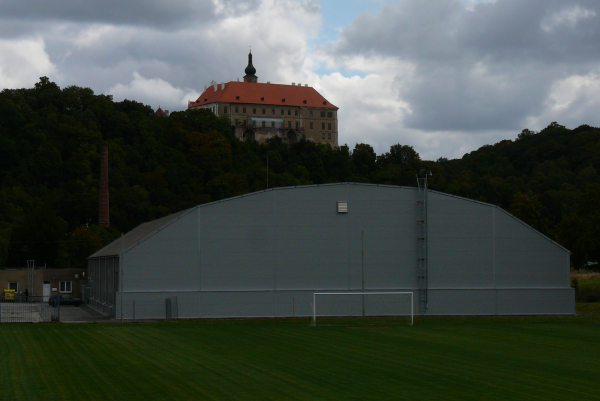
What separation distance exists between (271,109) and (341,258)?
135 m

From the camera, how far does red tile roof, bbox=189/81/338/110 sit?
180 m

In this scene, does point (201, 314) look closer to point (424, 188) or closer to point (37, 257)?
point (424, 188)

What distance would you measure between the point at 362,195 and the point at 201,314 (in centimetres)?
1247

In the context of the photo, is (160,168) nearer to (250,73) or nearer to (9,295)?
(250,73)

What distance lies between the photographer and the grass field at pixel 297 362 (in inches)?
750

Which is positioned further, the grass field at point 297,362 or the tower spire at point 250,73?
the tower spire at point 250,73

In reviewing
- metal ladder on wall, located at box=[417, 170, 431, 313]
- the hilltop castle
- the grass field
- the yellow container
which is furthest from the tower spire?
the grass field

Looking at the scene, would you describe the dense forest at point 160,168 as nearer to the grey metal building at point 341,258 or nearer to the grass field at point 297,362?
the grey metal building at point 341,258

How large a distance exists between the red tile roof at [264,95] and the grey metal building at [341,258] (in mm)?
131238

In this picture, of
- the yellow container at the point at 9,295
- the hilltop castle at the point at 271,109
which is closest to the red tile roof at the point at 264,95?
the hilltop castle at the point at 271,109

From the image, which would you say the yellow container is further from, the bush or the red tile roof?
the red tile roof

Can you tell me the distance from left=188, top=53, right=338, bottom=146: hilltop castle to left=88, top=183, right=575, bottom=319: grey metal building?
128 meters

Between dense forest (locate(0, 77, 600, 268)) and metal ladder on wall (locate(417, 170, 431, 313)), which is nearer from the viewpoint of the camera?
metal ladder on wall (locate(417, 170, 431, 313))

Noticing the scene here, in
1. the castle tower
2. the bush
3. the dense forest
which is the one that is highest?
the castle tower
